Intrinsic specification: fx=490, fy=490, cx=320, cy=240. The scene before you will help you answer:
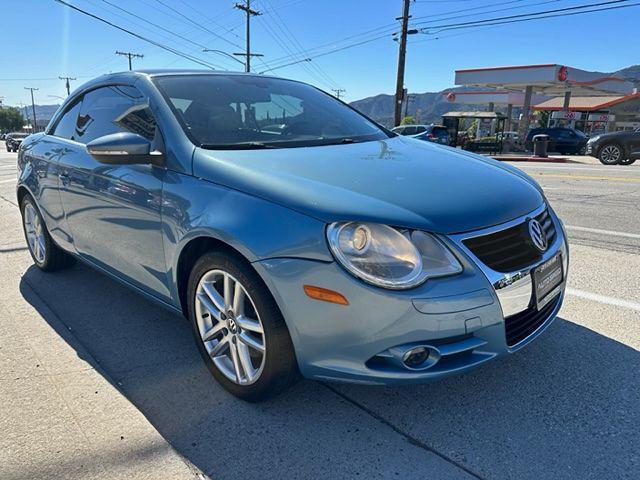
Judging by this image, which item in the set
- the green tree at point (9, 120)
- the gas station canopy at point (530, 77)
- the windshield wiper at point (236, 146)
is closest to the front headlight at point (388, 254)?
the windshield wiper at point (236, 146)

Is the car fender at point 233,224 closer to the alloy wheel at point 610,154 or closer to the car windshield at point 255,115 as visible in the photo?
the car windshield at point 255,115

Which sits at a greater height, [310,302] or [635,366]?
[310,302]

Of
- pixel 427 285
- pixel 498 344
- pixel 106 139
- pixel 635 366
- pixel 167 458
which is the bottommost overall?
pixel 167 458

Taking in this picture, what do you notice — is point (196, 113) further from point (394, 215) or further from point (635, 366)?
point (635, 366)

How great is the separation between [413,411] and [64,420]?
1650mm

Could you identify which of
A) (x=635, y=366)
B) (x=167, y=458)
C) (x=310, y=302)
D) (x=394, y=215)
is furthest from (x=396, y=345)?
(x=635, y=366)

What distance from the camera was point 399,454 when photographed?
6.69 feet

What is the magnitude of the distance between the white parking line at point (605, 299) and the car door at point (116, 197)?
116 inches

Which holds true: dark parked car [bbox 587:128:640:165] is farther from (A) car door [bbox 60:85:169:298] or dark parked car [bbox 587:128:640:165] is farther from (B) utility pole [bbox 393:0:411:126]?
(A) car door [bbox 60:85:169:298]

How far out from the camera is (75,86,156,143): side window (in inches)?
114

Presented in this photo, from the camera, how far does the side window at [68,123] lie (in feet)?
12.5

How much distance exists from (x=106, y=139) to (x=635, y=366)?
10.2ft

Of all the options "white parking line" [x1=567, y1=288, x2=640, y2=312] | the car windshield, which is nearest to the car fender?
the car windshield

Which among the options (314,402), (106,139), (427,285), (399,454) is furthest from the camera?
(106,139)
